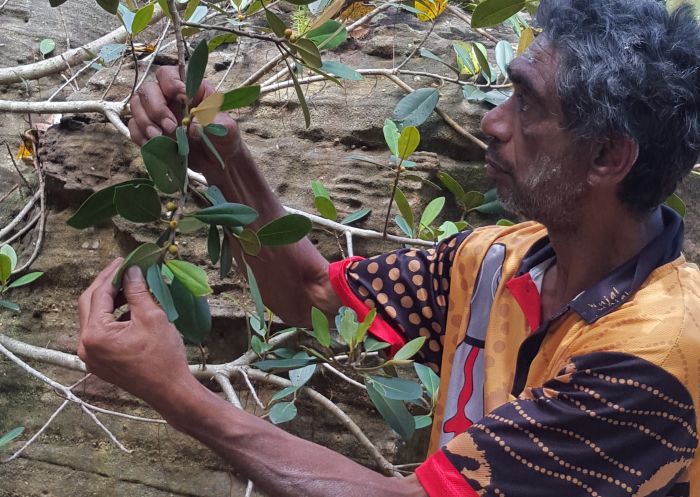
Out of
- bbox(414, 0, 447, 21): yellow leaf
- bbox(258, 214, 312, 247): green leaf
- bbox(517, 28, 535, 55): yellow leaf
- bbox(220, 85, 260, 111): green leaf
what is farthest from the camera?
bbox(414, 0, 447, 21): yellow leaf

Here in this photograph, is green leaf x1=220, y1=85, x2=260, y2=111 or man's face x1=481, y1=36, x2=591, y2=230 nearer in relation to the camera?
green leaf x1=220, y1=85, x2=260, y2=111

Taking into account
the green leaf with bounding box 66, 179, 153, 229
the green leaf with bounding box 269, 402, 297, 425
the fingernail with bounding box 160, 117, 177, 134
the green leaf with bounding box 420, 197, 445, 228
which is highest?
the fingernail with bounding box 160, 117, 177, 134

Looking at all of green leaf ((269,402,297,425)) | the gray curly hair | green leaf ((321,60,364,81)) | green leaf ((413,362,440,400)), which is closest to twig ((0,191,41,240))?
green leaf ((269,402,297,425))

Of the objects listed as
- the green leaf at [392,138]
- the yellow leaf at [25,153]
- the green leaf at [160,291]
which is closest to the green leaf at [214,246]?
the green leaf at [160,291]

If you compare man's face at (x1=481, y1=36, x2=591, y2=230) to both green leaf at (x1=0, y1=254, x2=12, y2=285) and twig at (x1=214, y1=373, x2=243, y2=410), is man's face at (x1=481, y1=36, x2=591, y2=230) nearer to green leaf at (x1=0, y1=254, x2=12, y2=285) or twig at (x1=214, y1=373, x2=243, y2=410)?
twig at (x1=214, y1=373, x2=243, y2=410)

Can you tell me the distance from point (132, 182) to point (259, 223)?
1.61 ft

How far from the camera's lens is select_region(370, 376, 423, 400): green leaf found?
5.09 ft

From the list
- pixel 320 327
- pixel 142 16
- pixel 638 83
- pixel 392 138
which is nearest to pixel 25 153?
pixel 142 16

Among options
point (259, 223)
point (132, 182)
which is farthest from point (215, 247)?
point (259, 223)

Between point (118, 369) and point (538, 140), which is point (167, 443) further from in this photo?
point (538, 140)

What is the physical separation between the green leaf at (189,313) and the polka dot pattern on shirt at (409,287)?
1.67 ft

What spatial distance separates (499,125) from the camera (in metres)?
1.45

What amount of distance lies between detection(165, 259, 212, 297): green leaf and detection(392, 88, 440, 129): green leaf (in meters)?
1.14

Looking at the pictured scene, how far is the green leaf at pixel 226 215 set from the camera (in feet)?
3.91
